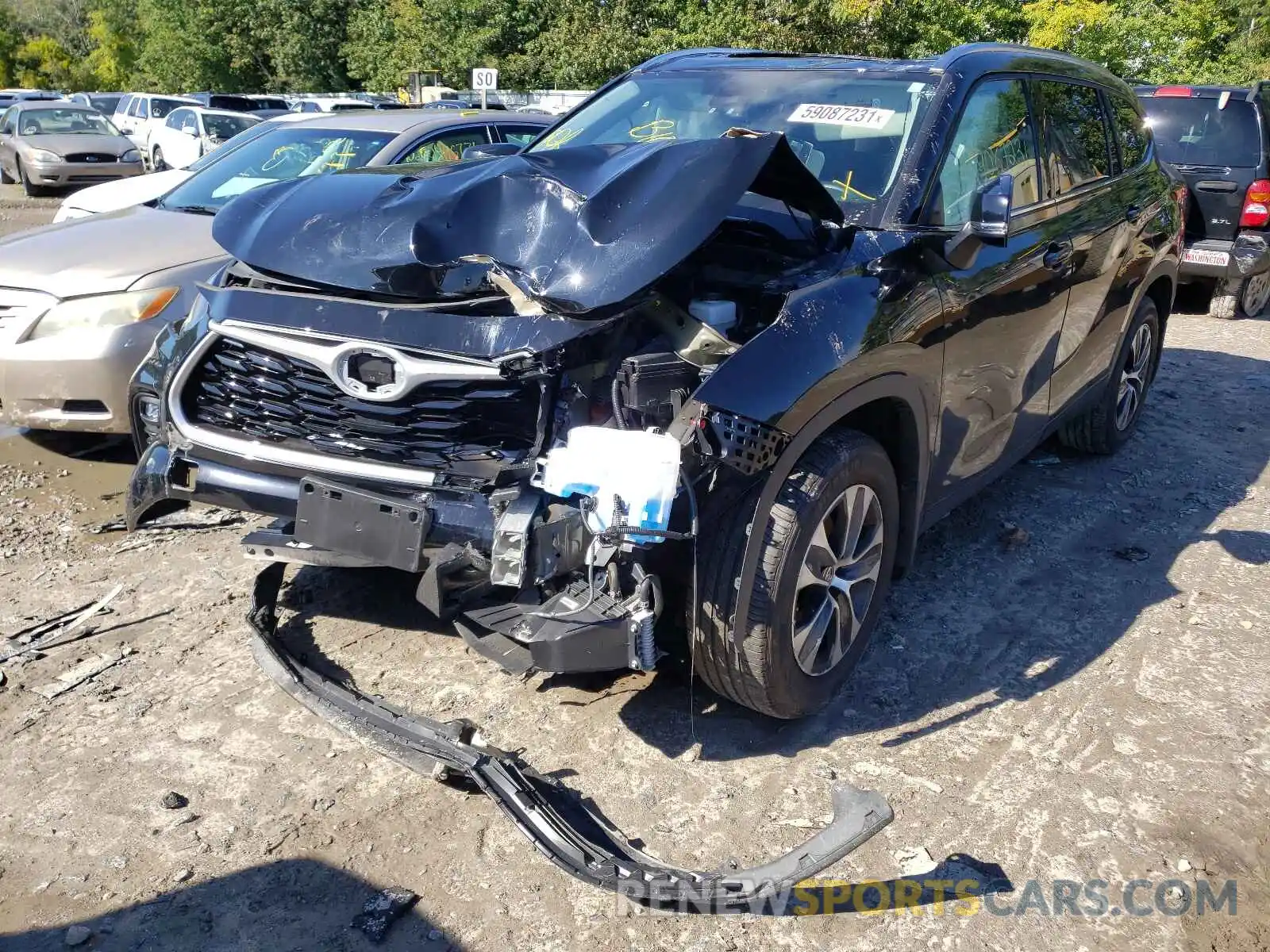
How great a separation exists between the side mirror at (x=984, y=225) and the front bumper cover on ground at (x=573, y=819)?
174 centimetres

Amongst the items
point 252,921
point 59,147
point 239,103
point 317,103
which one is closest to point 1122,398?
point 252,921

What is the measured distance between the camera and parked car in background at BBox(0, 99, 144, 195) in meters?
16.9

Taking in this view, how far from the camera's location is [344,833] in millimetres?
2734

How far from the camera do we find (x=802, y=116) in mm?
3746

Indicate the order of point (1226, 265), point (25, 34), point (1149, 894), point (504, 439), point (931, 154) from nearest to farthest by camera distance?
point (1149, 894) < point (504, 439) < point (931, 154) < point (1226, 265) < point (25, 34)

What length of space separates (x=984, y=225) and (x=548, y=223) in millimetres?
1398

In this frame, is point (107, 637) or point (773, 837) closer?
point (773, 837)

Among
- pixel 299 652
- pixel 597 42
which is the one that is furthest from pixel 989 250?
pixel 597 42

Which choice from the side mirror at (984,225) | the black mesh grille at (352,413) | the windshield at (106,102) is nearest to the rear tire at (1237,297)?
the side mirror at (984,225)

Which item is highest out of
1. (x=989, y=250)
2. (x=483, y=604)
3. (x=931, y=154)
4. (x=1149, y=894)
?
(x=931, y=154)

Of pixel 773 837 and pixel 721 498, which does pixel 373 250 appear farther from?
pixel 773 837

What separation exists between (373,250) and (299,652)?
1.44 meters

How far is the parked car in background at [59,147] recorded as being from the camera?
16.9 metres

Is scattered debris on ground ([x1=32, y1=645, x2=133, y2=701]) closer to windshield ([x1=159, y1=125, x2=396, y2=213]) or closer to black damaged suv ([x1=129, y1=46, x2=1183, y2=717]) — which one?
black damaged suv ([x1=129, y1=46, x2=1183, y2=717])
